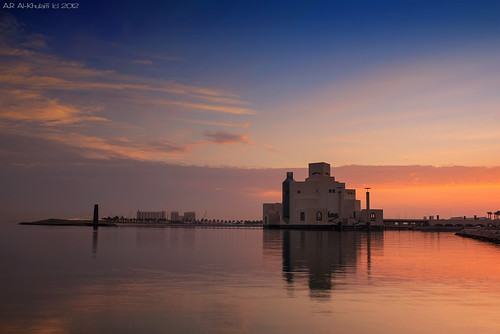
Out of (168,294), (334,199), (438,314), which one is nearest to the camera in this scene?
(438,314)

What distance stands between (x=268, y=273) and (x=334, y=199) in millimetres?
170751

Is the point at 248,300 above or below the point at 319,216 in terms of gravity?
below

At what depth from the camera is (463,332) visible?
16734mm

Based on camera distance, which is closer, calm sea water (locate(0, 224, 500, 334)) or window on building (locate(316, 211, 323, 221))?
calm sea water (locate(0, 224, 500, 334))

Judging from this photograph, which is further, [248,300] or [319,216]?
[319,216]

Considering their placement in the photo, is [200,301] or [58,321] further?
[200,301]

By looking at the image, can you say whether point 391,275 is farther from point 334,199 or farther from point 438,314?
point 334,199

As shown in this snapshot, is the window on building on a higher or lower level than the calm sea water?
higher

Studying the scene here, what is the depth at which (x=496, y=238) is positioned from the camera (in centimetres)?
9200

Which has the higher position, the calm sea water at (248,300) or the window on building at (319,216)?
the window on building at (319,216)

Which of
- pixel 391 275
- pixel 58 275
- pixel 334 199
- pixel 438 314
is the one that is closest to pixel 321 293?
pixel 438 314

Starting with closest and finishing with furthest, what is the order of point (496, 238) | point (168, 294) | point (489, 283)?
point (168, 294) → point (489, 283) → point (496, 238)

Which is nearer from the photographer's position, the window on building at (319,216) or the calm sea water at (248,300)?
the calm sea water at (248,300)

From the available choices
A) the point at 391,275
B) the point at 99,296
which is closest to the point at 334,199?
the point at 391,275
